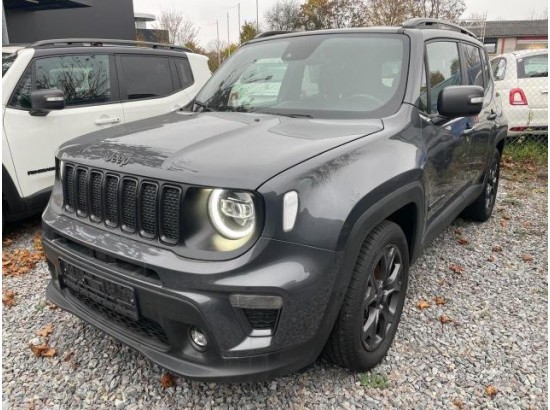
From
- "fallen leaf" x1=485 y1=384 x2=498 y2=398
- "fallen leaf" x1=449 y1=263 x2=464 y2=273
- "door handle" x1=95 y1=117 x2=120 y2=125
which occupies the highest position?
"door handle" x1=95 y1=117 x2=120 y2=125

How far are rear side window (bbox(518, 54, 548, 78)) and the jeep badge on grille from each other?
7470 millimetres

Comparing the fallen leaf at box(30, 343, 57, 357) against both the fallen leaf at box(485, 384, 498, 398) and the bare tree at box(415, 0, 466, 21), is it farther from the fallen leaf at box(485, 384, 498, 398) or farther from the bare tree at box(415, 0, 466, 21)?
the bare tree at box(415, 0, 466, 21)

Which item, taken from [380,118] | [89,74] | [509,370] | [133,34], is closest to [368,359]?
[509,370]

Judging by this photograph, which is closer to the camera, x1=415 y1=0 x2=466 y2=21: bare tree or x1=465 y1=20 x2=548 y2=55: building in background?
x1=415 y1=0 x2=466 y2=21: bare tree

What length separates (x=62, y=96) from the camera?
4.12 m

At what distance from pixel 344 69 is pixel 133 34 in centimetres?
2165

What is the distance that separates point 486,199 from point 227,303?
12.1 ft

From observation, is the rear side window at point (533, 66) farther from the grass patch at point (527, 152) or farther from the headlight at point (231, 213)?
the headlight at point (231, 213)

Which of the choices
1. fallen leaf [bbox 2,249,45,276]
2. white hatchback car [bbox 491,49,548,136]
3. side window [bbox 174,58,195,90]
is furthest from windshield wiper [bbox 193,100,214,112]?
white hatchback car [bbox 491,49,548,136]

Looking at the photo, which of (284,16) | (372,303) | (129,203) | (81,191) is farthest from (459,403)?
(284,16)

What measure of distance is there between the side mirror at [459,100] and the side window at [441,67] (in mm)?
172

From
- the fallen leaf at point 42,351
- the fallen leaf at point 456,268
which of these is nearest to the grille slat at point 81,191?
the fallen leaf at point 42,351

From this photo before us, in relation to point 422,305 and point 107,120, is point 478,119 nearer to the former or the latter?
point 422,305

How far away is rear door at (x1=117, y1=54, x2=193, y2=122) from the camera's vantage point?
5094mm
